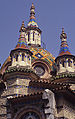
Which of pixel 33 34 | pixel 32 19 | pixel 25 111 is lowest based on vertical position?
pixel 25 111

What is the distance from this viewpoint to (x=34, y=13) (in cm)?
3303

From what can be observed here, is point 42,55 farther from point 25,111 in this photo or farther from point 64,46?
point 25,111

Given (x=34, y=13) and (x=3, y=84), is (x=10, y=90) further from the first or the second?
(x=34, y=13)

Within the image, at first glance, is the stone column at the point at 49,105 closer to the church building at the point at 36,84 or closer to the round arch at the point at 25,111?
the church building at the point at 36,84

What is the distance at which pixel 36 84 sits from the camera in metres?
18.7

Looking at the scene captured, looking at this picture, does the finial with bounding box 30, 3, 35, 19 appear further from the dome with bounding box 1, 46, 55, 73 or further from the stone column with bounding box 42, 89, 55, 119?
the stone column with bounding box 42, 89, 55, 119

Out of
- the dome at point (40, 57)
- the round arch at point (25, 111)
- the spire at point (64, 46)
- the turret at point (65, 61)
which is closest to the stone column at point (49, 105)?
the round arch at point (25, 111)

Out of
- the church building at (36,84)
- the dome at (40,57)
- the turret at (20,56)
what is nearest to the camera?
the church building at (36,84)

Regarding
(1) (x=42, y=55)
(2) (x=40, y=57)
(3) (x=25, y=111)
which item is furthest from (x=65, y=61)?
(3) (x=25, y=111)

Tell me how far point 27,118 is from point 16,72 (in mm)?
5124

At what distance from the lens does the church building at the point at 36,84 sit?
15.0m

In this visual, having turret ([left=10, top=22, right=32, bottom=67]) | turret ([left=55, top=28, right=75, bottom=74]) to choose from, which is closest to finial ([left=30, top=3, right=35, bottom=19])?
turret ([left=55, top=28, right=75, bottom=74])

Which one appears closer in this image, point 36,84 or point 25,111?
point 25,111

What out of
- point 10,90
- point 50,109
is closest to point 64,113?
point 50,109
